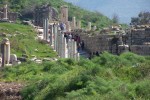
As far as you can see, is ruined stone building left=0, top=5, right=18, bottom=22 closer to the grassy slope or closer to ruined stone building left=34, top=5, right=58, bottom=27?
ruined stone building left=34, top=5, right=58, bottom=27

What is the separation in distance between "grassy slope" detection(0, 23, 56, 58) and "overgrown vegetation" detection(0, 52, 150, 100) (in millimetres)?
15892

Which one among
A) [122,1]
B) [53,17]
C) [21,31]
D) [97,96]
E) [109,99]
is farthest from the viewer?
[122,1]

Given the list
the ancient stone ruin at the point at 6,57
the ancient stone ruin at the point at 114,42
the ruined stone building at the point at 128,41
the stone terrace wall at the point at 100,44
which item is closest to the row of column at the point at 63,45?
the ancient stone ruin at the point at 114,42

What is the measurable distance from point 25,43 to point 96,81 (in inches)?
1131

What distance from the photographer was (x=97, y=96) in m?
15.8

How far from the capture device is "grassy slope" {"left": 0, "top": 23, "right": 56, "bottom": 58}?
137 ft

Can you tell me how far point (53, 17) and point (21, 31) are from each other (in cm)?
1812

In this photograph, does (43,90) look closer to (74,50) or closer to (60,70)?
(60,70)

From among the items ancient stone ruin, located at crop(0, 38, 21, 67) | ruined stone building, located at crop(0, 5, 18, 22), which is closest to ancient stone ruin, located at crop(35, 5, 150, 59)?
ancient stone ruin, located at crop(0, 38, 21, 67)

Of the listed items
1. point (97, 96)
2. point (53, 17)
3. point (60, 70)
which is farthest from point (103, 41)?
point (53, 17)

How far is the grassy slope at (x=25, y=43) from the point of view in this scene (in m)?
41.9

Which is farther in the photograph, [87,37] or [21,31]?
[21,31]

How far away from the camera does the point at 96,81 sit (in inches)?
678

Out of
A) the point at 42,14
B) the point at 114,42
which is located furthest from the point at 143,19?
the point at 114,42
